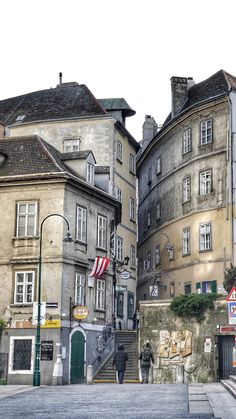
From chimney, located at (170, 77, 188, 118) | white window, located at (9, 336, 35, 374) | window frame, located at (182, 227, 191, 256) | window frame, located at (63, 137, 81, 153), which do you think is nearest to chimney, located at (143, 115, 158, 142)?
chimney, located at (170, 77, 188, 118)

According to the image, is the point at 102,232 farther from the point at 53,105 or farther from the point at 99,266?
the point at 53,105

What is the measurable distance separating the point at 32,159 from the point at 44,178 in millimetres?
2243

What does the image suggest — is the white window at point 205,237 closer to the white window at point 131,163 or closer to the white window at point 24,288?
the white window at point 131,163

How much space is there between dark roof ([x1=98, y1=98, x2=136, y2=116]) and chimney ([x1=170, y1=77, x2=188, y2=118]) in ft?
10.5

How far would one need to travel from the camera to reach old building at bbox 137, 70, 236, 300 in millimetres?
42812

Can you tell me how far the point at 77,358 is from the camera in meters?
35.6

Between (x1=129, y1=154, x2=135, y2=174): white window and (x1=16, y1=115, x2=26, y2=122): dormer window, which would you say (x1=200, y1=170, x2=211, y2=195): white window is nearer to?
(x1=129, y1=154, x2=135, y2=174): white window

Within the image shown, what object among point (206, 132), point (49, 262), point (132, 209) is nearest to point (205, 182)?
point (206, 132)

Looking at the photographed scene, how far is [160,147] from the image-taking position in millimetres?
51875

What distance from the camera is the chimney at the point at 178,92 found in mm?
48906

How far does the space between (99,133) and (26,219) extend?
45.3 ft

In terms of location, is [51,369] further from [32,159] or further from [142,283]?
[142,283]

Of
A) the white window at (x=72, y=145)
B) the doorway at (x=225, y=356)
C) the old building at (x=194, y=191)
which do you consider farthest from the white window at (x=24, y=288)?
the white window at (x=72, y=145)

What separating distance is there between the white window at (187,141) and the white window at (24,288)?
1565cm
